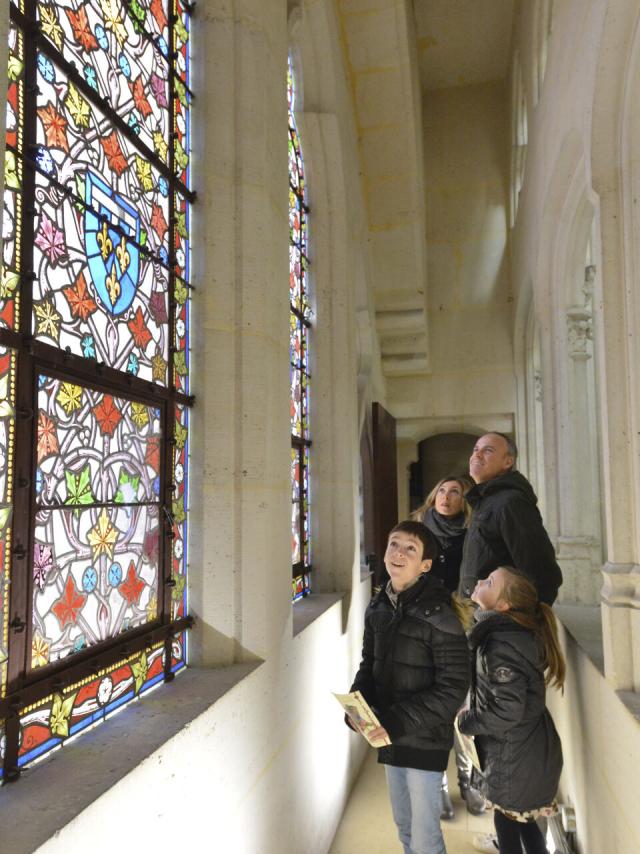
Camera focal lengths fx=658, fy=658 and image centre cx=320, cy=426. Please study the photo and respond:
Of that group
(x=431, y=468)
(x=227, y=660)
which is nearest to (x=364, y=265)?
(x=227, y=660)

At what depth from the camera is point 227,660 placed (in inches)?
87.7

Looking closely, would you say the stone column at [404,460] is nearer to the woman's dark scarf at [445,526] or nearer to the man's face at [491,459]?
the woman's dark scarf at [445,526]

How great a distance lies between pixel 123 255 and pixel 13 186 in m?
0.47

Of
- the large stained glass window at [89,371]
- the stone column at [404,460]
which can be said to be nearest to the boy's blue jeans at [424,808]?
the large stained glass window at [89,371]

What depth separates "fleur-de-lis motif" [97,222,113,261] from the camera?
174 cm

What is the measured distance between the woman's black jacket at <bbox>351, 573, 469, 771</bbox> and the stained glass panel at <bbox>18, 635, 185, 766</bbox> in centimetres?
73

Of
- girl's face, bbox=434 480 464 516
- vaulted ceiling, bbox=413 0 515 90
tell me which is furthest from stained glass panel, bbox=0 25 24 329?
vaulted ceiling, bbox=413 0 515 90

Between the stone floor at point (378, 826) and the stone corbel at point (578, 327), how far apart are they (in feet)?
9.90

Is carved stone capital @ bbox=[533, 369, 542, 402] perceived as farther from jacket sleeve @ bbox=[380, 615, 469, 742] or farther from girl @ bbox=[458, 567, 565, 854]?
jacket sleeve @ bbox=[380, 615, 469, 742]

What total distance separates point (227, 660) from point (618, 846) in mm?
1391

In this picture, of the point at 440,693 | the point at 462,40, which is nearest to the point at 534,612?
the point at 440,693

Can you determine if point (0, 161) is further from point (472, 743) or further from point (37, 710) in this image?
point (472, 743)

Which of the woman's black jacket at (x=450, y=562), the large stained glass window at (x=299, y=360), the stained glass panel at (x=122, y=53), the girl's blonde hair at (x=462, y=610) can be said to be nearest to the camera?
the stained glass panel at (x=122, y=53)

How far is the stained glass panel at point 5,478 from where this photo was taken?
4.19 feet
